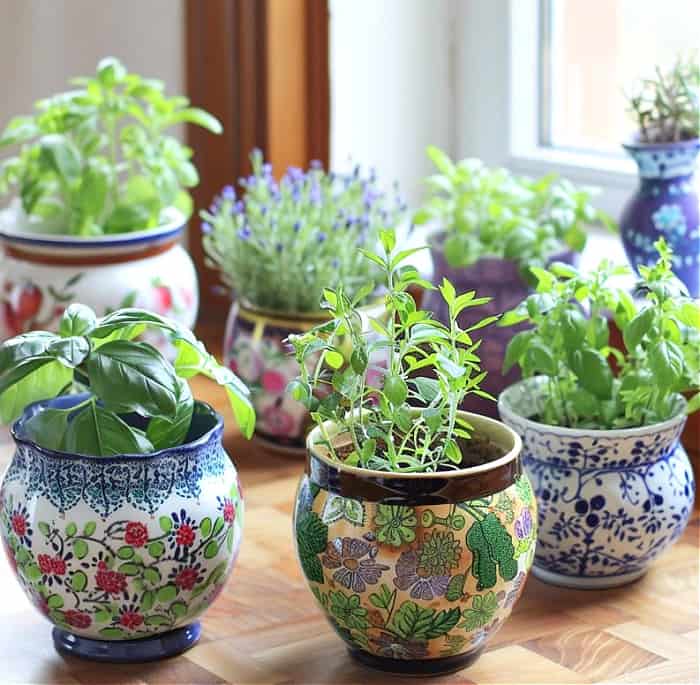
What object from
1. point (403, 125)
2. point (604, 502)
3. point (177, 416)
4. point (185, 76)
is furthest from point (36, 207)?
point (604, 502)

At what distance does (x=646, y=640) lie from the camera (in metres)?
1.07

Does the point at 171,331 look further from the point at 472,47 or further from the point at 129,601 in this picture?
the point at 472,47

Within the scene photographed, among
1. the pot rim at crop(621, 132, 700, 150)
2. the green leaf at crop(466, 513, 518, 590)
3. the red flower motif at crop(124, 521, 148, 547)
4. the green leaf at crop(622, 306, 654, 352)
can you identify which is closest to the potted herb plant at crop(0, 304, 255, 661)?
the red flower motif at crop(124, 521, 148, 547)

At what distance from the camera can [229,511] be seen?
104cm

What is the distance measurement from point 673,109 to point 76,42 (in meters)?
0.91

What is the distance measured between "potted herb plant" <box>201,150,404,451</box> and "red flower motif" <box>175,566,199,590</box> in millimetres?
424

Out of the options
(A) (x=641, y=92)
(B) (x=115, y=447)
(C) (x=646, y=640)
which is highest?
(A) (x=641, y=92)

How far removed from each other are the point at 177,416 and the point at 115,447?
0.05 metres

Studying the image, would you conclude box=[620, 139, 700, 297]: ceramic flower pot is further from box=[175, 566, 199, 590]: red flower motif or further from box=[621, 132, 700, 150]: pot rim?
box=[175, 566, 199, 590]: red flower motif

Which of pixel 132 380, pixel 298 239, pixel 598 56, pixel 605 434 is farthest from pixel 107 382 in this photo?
pixel 598 56

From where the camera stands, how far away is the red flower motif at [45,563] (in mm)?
1003

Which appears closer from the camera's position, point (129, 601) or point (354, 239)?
point (129, 601)

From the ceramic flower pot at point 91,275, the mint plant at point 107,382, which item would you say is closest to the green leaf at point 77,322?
the mint plant at point 107,382

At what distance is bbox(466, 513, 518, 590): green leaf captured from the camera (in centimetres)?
97
